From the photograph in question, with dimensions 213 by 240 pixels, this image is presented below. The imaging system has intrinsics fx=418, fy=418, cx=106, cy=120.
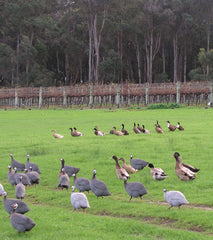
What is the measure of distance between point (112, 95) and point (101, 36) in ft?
87.3

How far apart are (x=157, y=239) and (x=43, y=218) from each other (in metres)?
2.62

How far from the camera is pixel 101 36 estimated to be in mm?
73188

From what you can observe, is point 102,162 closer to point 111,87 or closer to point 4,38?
point 111,87

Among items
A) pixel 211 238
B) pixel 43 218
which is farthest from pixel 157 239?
pixel 43 218

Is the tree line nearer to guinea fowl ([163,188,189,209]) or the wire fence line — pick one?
the wire fence line

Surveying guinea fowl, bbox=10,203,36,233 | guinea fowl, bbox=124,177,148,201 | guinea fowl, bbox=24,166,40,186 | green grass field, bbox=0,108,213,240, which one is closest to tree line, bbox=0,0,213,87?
green grass field, bbox=0,108,213,240

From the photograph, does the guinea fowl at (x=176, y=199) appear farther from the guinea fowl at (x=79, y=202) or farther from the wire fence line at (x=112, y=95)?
the wire fence line at (x=112, y=95)

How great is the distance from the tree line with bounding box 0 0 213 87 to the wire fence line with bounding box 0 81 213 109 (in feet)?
32.7

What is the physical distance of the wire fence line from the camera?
44.3 metres

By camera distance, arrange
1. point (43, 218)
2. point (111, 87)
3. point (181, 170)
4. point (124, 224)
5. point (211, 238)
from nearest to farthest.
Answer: point (211, 238) < point (124, 224) < point (43, 218) < point (181, 170) < point (111, 87)

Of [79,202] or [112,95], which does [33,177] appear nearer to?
[79,202]

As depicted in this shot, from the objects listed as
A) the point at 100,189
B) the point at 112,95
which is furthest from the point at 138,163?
the point at 112,95

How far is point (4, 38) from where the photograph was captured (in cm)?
7331

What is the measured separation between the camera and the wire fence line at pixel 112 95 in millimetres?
44312
